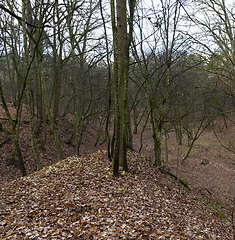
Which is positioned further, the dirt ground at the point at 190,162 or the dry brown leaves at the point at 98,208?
the dirt ground at the point at 190,162

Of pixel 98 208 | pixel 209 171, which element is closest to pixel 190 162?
pixel 209 171

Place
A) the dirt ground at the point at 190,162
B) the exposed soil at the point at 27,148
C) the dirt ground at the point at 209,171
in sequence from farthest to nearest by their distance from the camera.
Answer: the exposed soil at the point at 27,148 → the dirt ground at the point at 190,162 → the dirt ground at the point at 209,171

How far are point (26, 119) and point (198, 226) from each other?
12.3 metres

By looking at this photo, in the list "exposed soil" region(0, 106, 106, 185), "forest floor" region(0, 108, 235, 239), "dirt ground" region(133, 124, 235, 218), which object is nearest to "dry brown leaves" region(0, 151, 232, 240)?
"forest floor" region(0, 108, 235, 239)

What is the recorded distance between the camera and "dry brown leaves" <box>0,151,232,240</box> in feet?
12.3

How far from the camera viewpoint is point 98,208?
4469 millimetres

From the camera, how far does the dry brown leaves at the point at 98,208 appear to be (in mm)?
3748

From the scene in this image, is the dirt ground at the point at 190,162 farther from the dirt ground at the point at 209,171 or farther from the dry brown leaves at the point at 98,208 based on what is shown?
the dry brown leaves at the point at 98,208

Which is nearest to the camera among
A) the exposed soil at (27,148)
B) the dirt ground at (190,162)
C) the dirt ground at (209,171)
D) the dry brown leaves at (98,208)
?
the dry brown leaves at (98,208)

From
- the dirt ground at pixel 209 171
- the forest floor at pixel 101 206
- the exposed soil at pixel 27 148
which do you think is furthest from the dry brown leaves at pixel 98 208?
the exposed soil at pixel 27 148

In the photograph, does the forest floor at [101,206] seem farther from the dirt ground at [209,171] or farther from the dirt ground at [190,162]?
the dirt ground at [209,171]

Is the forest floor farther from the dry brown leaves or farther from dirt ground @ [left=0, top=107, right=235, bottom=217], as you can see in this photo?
dirt ground @ [left=0, top=107, right=235, bottom=217]

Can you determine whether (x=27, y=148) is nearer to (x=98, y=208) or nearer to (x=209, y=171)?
(x=98, y=208)

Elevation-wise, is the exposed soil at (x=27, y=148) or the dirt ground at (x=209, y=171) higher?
the exposed soil at (x=27, y=148)
